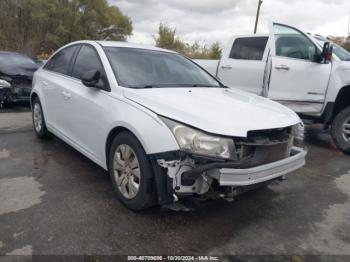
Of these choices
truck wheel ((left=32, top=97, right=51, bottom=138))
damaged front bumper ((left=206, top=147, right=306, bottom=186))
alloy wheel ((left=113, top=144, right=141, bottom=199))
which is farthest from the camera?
truck wheel ((left=32, top=97, right=51, bottom=138))

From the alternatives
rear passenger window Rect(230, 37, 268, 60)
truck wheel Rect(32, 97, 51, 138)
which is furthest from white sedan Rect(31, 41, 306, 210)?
rear passenger window Rect(230, 37, 268, 60)

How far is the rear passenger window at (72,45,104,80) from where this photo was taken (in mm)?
3894

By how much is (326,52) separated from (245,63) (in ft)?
5.13

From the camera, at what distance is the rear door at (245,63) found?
6320 mm

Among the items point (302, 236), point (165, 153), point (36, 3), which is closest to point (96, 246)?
point (165, 153)

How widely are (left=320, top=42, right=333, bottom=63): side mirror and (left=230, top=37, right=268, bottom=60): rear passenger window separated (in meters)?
1.21

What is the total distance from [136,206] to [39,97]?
3030 millimetres

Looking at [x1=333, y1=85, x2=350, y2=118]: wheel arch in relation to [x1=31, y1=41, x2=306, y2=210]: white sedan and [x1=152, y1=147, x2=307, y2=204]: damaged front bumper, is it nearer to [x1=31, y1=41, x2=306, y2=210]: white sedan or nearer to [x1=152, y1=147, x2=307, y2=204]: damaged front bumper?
[x1=31, y1=41, x2=306, y2=210]: white sedan

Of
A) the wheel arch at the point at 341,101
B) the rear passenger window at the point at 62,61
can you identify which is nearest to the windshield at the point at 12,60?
the rear passenger window at the point at 62,61

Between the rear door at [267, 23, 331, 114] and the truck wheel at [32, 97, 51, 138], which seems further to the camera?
the rear door at [267, 23, 331, 114]

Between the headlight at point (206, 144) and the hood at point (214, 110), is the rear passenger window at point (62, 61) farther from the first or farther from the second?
the headlight at point (206, 144)

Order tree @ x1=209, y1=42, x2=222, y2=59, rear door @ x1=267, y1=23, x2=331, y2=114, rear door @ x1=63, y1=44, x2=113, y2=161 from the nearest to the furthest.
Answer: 1. rear door @ x1=63, y1=44, x2=113, y2=161
2. rear door @ x1=267, y1=23, x2=331, y2=114
3. tree @ x1=209, y1=42, x2=222, y2=59

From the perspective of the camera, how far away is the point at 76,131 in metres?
4.05

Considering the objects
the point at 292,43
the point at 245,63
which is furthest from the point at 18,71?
the point at 292,43
